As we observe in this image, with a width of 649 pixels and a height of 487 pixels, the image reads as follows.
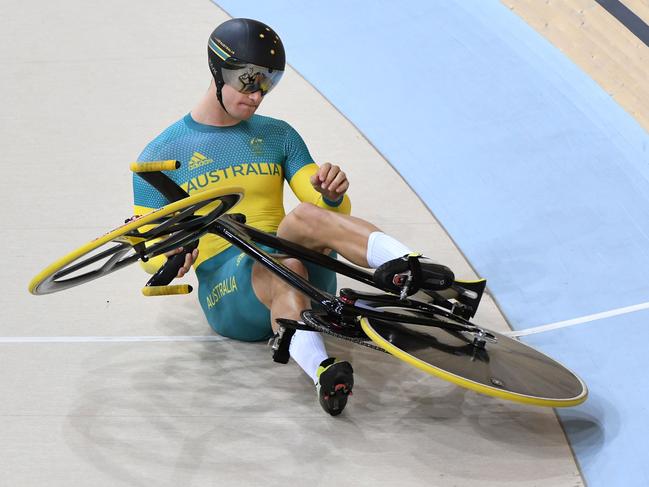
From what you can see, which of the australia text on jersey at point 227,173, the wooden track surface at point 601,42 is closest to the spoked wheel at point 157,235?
the australia text on jersey at point 227,173

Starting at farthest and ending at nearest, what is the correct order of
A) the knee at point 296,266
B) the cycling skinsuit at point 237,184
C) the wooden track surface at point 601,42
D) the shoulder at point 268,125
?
the wooden track surface at point 601,42, the shoulder at point 268,125, the cycling skinsuit at point 237,184, the knee at point 296,266

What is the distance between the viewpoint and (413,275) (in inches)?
110

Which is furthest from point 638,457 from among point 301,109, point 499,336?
point 301,109

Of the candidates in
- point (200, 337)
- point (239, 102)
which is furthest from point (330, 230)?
point (200, 337)

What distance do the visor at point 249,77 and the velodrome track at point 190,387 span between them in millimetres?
914

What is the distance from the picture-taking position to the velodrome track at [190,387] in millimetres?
2846

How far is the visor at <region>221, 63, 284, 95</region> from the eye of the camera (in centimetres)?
310

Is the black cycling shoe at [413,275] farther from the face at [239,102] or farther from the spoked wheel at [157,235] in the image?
the face at [239,102]

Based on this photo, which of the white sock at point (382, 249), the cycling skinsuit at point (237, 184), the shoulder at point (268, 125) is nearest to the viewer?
the white sock at point (382, 249)

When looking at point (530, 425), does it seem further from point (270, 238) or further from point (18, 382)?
point (18, 382)

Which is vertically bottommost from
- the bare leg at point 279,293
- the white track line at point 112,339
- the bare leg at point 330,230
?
the white track line at point 112,339

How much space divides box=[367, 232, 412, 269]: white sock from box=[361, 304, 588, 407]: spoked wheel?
15 centimetres

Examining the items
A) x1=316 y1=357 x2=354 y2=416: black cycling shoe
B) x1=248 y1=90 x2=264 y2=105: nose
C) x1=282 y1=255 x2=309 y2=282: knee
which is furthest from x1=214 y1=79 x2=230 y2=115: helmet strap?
x1=316 y1=357 x2=354 y2=416: black cycling shoe

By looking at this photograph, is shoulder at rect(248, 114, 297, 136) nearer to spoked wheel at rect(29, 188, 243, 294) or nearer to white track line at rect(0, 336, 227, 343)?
spoked wheel at rect(29, 188, 243, 294)
